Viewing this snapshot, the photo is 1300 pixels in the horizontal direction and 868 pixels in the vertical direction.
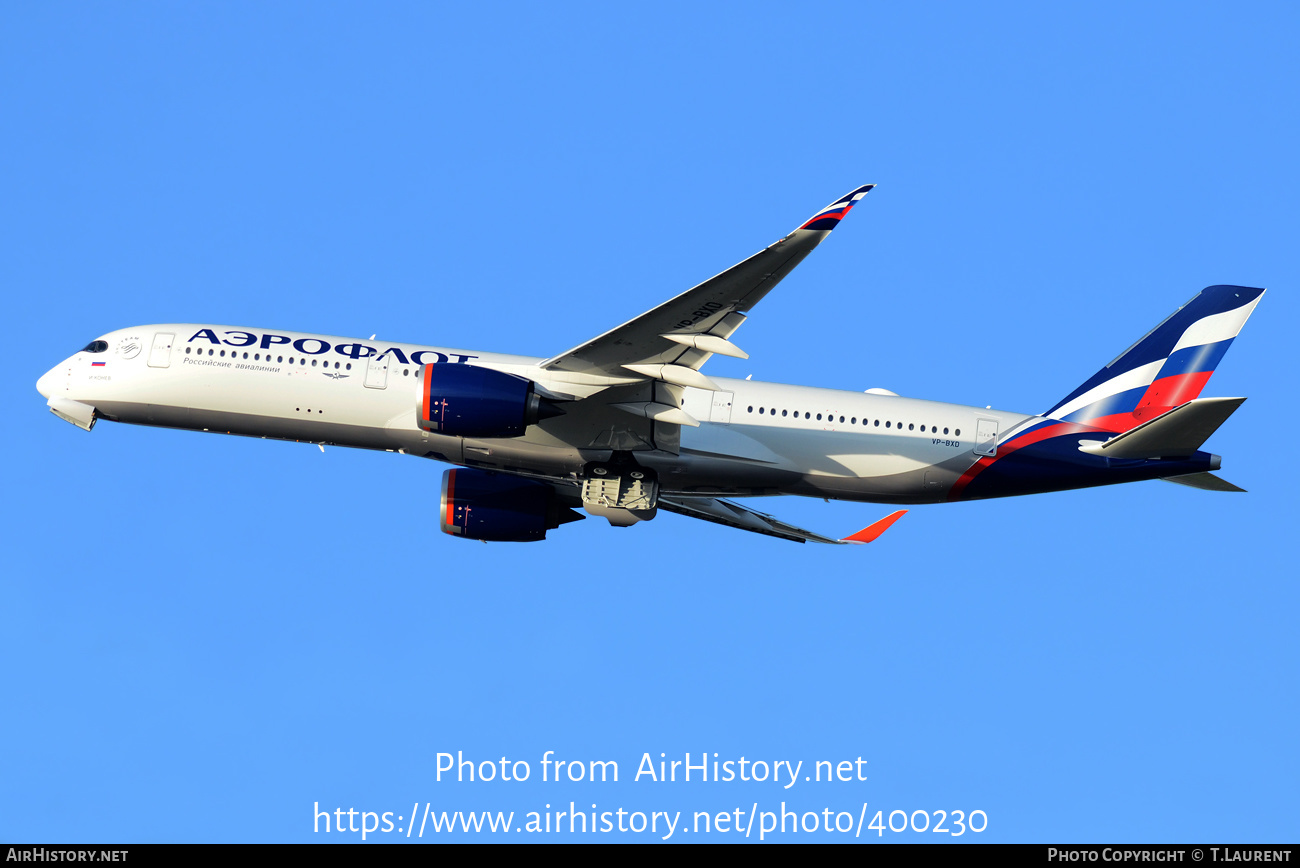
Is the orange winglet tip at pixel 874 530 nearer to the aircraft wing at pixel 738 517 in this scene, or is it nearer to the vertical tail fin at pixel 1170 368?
the aircraft wing at pixel 738 517

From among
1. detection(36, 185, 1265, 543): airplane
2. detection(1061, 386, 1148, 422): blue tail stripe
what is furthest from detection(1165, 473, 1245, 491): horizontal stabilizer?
detection(1061, 386, 1148, 422): blue tail stripe

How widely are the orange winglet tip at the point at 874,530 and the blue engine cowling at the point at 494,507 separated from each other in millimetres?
8934

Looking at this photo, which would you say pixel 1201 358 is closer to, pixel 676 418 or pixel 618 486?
pixel 676 418

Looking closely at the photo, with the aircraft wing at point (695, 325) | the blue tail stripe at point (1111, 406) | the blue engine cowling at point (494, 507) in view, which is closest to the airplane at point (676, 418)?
the blue tail stripe at point (1111, 406)

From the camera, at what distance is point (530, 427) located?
32.3m

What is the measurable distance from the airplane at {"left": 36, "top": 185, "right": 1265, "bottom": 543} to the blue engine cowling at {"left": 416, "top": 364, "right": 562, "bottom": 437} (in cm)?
74

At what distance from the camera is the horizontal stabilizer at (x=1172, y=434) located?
97.6 feet

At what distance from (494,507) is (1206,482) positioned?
60.7 feet

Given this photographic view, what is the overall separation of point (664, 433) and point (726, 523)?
26.2 feet

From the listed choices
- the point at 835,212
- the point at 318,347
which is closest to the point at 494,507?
the point at 318,347

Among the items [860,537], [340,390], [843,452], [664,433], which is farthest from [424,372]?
[860,537]
